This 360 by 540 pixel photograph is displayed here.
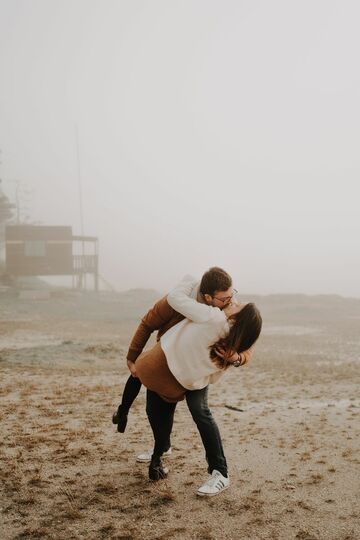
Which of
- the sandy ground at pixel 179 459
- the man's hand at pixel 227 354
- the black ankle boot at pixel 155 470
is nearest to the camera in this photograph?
the sandy ground at pixel 179 459

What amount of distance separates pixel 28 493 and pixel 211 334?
78.8 inches

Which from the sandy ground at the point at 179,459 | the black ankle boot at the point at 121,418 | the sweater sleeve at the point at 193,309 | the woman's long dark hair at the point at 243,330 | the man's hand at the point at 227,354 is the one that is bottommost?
the sandy ground at the point at 179,459

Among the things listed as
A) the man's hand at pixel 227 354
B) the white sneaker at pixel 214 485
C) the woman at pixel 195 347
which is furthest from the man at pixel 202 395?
the man's hand at pixel 227 354

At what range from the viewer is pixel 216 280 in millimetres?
3844

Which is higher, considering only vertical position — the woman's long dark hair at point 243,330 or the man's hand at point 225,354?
the woman's long dark hair at point 243,330

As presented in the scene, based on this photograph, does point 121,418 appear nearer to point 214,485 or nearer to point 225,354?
point 214,485

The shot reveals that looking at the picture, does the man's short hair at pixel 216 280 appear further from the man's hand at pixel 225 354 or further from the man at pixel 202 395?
the man's hand at pixel 225 354

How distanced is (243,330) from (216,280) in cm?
43

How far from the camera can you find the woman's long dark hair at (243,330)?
12.5ft

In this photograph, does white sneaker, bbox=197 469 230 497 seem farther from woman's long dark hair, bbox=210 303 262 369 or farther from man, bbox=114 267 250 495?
woman's long dark hair, bbox=210 303 262 369

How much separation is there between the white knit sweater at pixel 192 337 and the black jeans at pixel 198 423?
0.17 metres

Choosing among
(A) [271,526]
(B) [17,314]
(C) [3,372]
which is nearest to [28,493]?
(A) [271,526]

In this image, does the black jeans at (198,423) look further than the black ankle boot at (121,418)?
No

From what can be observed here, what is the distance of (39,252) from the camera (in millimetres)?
37625
